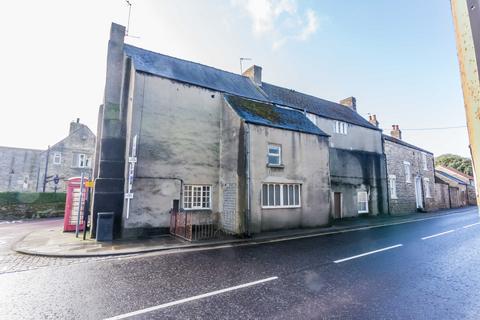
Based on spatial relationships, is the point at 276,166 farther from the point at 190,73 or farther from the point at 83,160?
the point at 83,160

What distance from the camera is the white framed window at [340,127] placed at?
21.3 meters

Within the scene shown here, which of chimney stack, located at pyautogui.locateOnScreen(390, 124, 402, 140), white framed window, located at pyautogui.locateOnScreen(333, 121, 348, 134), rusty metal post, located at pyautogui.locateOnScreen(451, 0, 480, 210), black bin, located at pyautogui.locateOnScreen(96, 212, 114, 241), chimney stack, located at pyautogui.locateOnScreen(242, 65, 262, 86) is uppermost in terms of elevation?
chimney stack, located at pyautogui.locateOnScreen(242, 65, 262, 86)

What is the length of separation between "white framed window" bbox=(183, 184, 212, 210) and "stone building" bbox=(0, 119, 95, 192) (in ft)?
90.7

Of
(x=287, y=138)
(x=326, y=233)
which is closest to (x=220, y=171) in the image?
(x=287, y=138)

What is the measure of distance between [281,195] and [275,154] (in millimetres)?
2425

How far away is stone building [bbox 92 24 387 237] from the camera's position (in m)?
12.2

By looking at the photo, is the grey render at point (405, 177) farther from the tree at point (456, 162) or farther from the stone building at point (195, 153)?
the tree at point (456, 162)

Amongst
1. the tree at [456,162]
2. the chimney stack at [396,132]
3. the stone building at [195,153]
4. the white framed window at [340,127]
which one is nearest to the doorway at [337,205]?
the stone building at [195,153]

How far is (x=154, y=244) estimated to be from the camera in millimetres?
10148

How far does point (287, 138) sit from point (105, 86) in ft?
36.2

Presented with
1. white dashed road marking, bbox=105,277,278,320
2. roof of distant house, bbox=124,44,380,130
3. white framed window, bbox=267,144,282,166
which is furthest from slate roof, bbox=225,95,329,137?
white dashed road marking, bbox=105,277,278,320

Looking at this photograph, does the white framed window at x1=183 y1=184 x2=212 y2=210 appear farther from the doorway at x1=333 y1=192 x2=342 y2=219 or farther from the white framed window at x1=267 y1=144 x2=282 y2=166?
the doorway at x1=333 y1=192 x2=342 y2=219

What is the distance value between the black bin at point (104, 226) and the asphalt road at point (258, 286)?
128 inches

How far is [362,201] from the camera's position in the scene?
69.1ft
